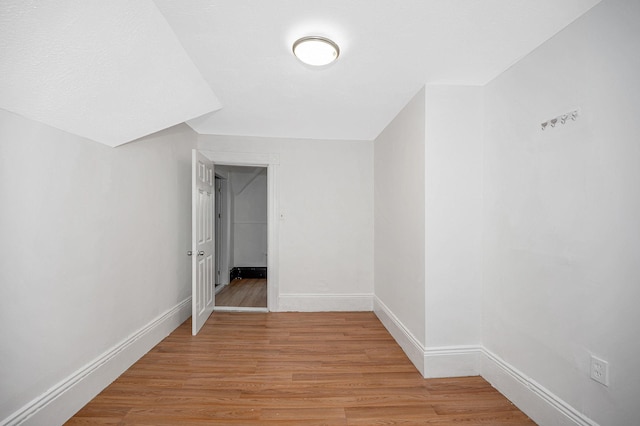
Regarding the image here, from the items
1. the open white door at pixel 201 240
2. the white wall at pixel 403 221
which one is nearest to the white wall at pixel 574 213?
the white wall at pixel 403 221

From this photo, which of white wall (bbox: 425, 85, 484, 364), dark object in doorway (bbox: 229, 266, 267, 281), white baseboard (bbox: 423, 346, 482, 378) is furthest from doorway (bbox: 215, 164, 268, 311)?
white wall (bbox: 425, 85, 484, 364)

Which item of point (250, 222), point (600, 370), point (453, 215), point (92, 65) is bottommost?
point (600, 370)

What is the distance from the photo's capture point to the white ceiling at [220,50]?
1.23m

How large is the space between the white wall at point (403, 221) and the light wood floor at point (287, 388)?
352 millimetres

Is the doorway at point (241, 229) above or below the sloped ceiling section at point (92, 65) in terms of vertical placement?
below

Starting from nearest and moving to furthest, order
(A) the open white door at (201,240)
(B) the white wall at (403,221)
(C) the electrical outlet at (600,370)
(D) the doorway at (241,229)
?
(C) the electrical outlet at (600,370), (B) the white wall at (403,221), (A) the open white door at (201,240), (D) the doorway at (241,229)

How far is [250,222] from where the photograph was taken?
20.5 ft

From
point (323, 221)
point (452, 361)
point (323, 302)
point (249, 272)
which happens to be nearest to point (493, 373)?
point (452, 361)

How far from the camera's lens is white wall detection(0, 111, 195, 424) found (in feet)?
4.71

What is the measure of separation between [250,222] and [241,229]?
250 mm

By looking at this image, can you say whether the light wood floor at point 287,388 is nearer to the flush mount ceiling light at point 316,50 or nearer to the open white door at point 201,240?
the open white door at point 201,240

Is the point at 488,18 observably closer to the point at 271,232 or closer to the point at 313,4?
the point at 313,4

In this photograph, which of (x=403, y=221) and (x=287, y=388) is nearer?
(x=287, y=388)

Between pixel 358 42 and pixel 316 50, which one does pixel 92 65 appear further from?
pixel 358 42
